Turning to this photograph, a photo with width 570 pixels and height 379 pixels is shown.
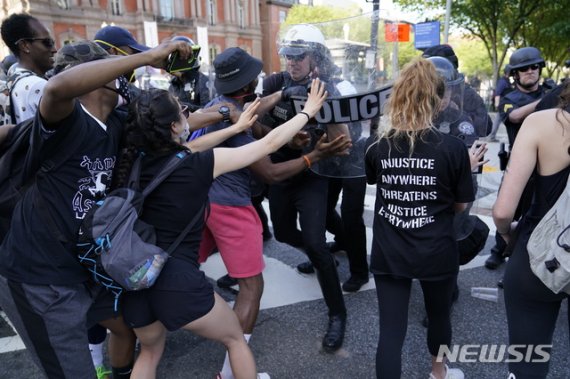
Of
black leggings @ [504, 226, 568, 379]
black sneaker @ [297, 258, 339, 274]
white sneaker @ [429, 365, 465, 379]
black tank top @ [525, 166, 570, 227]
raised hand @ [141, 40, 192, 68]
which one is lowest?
black sneaker @ [297, 258, 339, 274]

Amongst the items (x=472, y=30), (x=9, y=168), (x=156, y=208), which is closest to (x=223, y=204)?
(x=156, y=208)

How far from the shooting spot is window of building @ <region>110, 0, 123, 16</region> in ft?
123

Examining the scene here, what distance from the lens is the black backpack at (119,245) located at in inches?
64.4

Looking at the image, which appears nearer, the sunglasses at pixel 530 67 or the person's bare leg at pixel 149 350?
the person's bare leg at pixel 149 350

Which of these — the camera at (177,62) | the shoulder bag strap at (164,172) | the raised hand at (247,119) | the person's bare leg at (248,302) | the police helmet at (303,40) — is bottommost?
the person's bare leg at (248,302)

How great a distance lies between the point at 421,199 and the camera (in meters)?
2.01

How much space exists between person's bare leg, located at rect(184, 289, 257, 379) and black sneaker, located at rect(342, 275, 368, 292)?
64.4 inches

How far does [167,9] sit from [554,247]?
45444 mm

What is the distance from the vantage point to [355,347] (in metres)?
2.85

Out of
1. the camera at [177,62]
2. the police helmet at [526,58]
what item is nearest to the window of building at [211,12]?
the police helmet at [526,58]

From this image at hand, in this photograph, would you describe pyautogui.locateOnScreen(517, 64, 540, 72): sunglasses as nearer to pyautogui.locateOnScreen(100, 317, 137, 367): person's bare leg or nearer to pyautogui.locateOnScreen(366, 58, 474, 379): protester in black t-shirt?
pyautogui.locateOnScreen(366, 58, 474, 379): protester in black t-shirt

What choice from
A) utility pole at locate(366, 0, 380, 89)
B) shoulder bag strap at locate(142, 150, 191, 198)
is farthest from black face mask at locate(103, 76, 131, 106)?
utility pole at locate(366, 0, 380, 89)

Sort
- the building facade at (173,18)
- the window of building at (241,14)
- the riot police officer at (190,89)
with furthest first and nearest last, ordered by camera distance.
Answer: the window of building at (241,14)
the building facade at (173,18)
the riot police officer at (190,89)

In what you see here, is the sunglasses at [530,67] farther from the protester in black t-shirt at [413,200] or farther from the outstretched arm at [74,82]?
the outstretched arm at [74,82]
